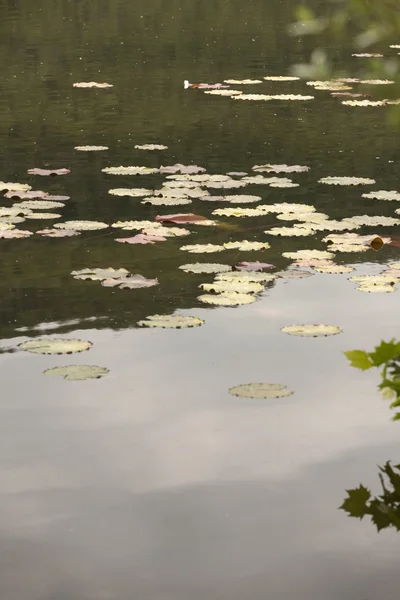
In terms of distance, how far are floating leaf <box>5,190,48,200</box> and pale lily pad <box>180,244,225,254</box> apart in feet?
3.46

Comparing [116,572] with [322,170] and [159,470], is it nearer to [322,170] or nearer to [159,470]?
[159,470]

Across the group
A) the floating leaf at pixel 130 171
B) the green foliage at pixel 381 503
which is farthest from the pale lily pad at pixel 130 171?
the green foliage at pixel 381 503

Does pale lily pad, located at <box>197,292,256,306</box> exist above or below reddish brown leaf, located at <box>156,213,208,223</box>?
below

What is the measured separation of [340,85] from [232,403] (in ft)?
22.0

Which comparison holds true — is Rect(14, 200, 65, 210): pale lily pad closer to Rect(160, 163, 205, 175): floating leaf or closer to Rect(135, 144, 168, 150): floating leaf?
Rect(160, 163, 205, 175): floating leaf

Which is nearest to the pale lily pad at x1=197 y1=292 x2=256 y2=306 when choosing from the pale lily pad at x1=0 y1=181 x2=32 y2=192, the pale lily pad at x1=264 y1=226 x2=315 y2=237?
the pale lily pad at x1=264 y1=226 x2=315 y2=237

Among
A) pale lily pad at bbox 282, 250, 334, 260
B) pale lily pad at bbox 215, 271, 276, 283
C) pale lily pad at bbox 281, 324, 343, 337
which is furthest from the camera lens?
→ pale lily pad at bbox 282, 250, 334, 260

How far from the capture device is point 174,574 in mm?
2645

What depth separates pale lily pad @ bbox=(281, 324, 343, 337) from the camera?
Answer: 4.26 meters

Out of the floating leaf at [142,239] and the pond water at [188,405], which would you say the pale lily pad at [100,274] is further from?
the floating leaf at [142,239]

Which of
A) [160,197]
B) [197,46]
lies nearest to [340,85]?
[197,46]

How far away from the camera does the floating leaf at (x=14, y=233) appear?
538cm

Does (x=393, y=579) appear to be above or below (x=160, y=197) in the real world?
below

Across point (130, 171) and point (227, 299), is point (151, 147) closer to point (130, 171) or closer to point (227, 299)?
point (130, 171)
